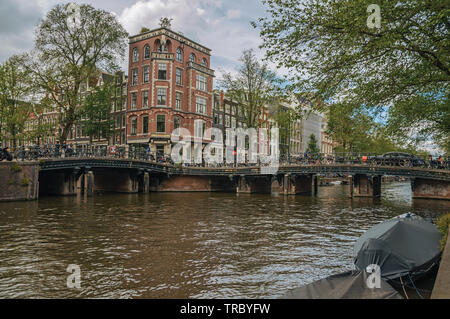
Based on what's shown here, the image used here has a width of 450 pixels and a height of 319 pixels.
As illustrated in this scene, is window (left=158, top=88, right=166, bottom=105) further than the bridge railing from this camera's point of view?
Yes

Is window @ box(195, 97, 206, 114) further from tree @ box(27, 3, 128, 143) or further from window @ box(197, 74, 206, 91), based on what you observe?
tree @ box(27, 3, 128, 143)

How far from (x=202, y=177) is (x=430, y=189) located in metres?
22.9

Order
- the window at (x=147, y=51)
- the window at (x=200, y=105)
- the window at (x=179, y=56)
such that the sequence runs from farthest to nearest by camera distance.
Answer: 1. the window at (x=200, y=105)
2. the window at (x=179, y=56)
3. the window at (x=147, y=51)

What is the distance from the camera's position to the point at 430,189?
31.9 meters

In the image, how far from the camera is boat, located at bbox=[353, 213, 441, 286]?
712 centimetres

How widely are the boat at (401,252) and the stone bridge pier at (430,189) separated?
27012 millimetres

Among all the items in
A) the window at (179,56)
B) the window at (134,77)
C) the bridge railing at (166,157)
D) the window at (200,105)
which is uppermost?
the window at (179,56)

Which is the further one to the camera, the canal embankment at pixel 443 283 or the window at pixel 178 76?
the window at pixel 178 76

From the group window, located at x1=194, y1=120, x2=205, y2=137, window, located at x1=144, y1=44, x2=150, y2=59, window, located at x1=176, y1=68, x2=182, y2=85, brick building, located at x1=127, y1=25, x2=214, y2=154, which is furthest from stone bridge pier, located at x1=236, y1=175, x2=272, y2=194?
window, located at x1=144, y1=44, x2=150, y2=59

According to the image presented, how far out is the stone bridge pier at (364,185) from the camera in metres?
33.5

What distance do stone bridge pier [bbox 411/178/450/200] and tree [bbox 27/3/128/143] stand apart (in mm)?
32644

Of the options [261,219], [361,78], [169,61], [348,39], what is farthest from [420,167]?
[169,61]

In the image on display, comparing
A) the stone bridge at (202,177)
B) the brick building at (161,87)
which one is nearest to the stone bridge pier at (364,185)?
the stone bridge at (202,177)

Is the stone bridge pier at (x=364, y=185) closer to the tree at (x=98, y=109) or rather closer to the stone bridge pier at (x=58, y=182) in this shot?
the stone bridge pier at (x=58, y=182)
